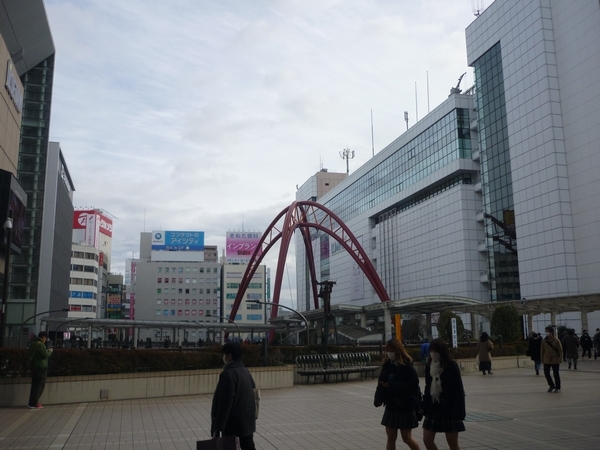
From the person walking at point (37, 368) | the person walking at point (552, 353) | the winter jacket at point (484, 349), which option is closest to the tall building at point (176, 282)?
the winter jacket at point (484, 349)

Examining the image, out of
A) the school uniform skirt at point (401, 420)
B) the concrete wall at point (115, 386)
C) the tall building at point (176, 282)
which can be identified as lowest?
the concrete wall at point (115, 386)

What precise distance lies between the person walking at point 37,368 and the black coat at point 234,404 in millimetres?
9349

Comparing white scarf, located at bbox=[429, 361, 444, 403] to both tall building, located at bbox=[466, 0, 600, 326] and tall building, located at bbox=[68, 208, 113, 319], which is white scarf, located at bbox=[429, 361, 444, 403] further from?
tall building, located at bbox=[68, 208, 113, 319]

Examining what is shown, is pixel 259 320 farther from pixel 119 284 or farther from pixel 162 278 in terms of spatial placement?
pixel 119 284

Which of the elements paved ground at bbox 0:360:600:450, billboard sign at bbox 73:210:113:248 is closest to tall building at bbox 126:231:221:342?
billboard sign at bbox 73:210:113:248

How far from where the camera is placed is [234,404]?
6.15 meters

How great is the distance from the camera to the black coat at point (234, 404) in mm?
5940

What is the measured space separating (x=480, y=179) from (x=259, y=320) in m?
65.3

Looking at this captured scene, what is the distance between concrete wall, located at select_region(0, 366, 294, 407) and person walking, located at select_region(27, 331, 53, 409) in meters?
0.79

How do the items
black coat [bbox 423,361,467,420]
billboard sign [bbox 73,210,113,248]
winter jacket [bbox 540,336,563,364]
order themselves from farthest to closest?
billboard sign [bbox 73,210,113,248]
winter jacket [bbox 540,336,563,364]
black coat [bbox 423,361,467,420]

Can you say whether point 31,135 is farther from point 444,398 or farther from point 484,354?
point 444,398

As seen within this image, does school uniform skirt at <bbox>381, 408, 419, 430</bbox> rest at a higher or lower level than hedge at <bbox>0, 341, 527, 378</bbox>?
lower

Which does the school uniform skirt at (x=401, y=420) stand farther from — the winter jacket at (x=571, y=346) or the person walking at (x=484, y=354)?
the winter jacket at (x=571, y=346)

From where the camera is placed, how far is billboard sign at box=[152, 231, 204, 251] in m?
117
